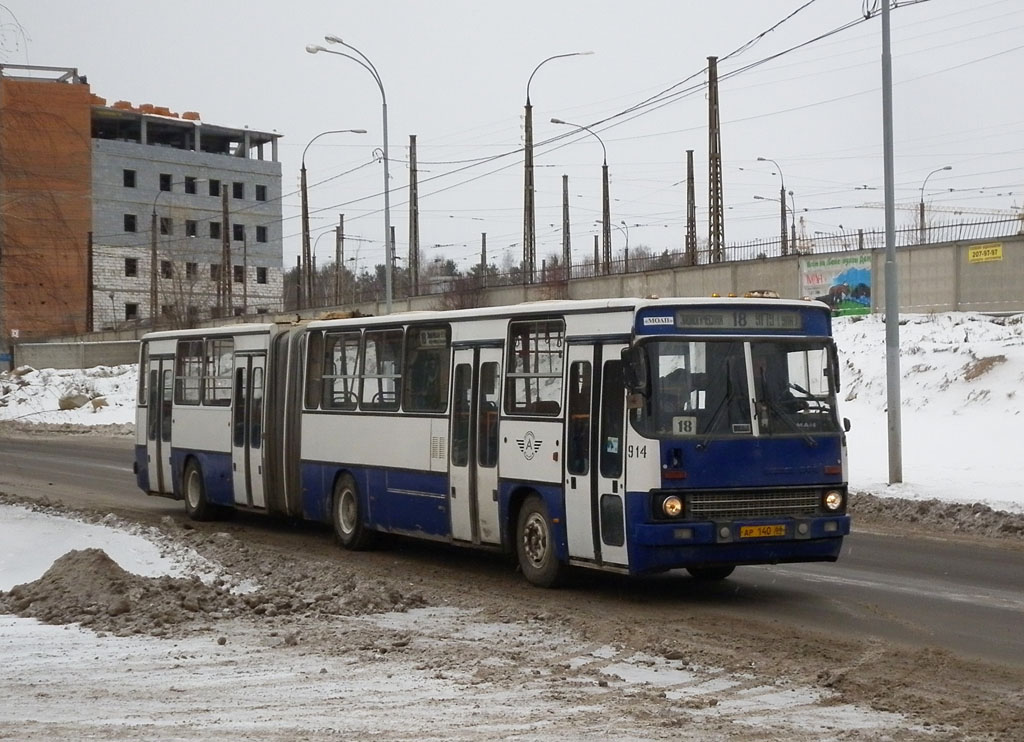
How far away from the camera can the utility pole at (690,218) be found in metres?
46.9

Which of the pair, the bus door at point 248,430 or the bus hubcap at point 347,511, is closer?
the bus hubcap at point 347,511

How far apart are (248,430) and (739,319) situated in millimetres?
9168

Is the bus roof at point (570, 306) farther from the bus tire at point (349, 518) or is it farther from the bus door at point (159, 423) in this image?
the bus door at point (159, 423)

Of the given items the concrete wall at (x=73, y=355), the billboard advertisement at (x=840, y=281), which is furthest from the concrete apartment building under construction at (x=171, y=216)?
the billboard advertisement at (x=840, y=281)

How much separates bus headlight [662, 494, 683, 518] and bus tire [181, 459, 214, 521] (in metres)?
10.5

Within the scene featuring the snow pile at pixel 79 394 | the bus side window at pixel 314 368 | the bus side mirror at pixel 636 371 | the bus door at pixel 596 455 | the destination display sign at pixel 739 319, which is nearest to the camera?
the bus side mirror at pixel 636 371

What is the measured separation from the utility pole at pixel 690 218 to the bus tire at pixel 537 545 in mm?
33146

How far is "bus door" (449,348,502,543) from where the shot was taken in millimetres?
14562

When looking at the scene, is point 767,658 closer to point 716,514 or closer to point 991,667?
point 991,667

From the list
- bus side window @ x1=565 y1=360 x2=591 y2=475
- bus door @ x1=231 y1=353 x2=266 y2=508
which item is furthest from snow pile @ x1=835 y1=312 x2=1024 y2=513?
bus door @ x1=231 y1=353 x2=266 y2=508

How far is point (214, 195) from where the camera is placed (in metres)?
110

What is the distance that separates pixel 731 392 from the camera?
12758 mm

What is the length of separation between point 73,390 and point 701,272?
2861cm

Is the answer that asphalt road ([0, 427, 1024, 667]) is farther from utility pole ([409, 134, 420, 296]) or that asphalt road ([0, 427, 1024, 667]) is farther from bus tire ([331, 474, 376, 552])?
utility pole ([409, 134, 420, 296])
